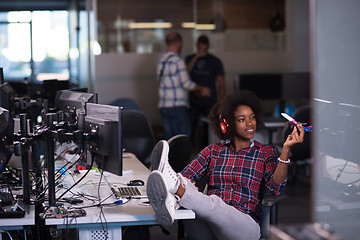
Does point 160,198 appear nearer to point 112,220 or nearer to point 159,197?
point 159,197

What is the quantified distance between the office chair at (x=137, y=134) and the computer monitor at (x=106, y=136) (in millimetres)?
2440

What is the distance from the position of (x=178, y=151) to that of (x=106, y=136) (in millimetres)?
1180

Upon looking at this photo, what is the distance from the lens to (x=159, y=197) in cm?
251

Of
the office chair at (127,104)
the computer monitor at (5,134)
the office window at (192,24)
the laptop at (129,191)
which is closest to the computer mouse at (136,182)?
the laptop at (129,191)

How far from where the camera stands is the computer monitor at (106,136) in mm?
2611

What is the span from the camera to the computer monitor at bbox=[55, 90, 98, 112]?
10.5ft

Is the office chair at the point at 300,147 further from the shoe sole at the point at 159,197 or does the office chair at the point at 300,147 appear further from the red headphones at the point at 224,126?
the shoe sole at the point at 159,197

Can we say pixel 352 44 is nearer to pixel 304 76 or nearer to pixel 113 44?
pixel 304 76

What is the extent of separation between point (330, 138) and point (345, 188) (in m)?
0.24

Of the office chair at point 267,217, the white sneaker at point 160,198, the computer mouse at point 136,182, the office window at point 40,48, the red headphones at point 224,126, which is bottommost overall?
the office chair at point 267,217

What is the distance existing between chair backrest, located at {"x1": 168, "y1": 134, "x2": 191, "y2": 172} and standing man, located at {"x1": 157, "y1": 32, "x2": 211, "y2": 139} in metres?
2.85

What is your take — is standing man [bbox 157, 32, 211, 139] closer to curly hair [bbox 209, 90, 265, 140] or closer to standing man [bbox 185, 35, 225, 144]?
standing man [bbox 185, 35, 225, 144]

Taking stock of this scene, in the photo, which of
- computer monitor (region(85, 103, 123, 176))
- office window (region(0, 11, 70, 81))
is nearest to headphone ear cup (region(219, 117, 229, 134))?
computer monitor (region(85, 103, 123, 176))

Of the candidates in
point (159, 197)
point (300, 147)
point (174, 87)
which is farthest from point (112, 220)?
point (174, 87)
